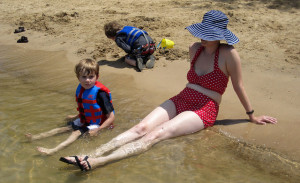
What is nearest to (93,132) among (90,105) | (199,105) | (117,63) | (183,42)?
(90,105)

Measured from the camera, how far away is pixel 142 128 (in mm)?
3711

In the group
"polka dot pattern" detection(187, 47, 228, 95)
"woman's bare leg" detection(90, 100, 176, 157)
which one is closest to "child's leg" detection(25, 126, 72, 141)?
"woman's bare leg" detection(90, 100, 176, 157)

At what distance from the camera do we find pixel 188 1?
9.37 m

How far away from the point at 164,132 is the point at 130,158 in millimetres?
465

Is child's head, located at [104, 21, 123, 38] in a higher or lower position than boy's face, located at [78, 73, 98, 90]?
higher

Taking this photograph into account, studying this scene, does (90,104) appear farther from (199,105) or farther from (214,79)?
(214,79)

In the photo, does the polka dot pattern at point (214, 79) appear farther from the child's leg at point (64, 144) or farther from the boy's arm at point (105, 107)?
the child's leg at point (64, 144)

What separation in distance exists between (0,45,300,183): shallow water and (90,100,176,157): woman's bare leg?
205 millimetres

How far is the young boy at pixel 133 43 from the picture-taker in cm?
620

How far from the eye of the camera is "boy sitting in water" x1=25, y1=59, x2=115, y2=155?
3.78 m

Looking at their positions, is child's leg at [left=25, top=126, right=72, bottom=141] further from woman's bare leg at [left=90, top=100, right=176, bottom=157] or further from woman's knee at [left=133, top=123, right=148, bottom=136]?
woman's knee at [left=133, top=123, right=148, bottom=136]

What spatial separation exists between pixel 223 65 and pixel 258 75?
6.25ft

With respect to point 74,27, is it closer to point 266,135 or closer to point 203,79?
point 203,79

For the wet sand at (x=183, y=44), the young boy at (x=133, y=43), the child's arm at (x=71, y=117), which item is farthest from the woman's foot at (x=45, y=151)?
the young boy at (x=133, y=43)
